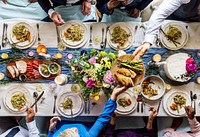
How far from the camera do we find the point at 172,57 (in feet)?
9.34

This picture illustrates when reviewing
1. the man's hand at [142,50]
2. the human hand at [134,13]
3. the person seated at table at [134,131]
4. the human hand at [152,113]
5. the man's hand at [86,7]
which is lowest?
A: the person seated at table at [134,131]

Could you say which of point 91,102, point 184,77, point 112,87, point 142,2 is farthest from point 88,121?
point 142,2

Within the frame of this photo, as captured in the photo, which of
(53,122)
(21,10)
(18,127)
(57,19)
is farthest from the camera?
(21,10)

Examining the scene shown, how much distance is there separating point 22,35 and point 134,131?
1.21m

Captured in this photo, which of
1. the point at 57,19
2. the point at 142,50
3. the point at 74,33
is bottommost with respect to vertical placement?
the point at 142,50

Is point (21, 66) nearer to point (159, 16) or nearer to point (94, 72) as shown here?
point (94, 72)

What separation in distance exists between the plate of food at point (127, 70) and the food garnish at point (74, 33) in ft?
1.79

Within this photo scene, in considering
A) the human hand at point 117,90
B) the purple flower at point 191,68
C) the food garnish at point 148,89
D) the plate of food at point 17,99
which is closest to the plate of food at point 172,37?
the purple flower at point 191,68

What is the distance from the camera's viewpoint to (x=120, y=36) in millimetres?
2926

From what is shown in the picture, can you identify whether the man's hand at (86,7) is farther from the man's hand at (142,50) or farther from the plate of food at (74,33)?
the man's hand at (142,50)

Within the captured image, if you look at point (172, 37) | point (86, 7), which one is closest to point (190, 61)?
point (172, 37)

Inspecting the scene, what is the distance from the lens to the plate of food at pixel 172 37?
292 cm

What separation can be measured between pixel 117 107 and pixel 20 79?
2.63ft

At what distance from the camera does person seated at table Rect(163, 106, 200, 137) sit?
9.14ft
